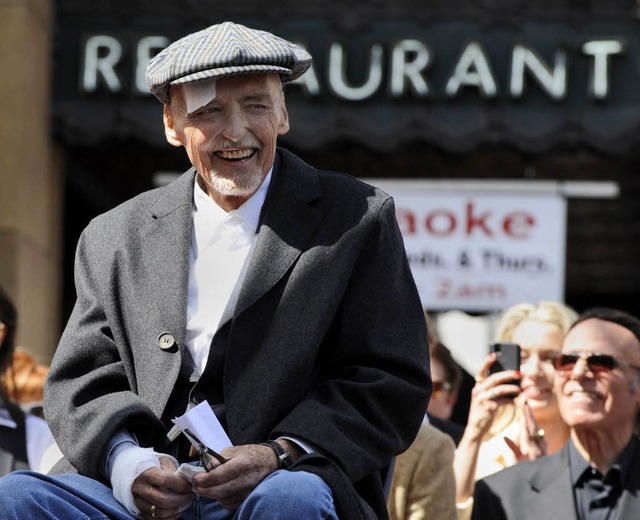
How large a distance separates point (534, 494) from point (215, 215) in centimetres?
172

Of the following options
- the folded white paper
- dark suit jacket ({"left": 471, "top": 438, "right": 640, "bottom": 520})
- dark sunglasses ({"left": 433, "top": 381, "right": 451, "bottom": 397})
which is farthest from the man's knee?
dark sunglasses ({"left": 433, "top": 381, "right": 451, "bottom": 397})

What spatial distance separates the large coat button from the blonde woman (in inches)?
67.2

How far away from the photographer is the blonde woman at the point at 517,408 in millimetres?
5156

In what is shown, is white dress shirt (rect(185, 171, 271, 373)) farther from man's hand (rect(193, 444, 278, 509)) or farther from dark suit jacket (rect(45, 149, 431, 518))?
man's hand (rect(193, 444, 278, 509))

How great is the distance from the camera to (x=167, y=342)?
11.9ft

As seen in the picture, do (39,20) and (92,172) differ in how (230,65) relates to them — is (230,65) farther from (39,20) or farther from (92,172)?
(92,172)

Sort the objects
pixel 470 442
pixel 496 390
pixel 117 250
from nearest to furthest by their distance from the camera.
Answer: pixel 117 250, pixel 496 390, pixel 470 442

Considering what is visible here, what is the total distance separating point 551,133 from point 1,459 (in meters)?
5.85

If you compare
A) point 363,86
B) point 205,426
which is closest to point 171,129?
point 205,426

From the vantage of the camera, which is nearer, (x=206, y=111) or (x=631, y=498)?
(x=206, y=111)

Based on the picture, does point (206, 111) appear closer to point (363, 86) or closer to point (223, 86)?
point (223, 86)

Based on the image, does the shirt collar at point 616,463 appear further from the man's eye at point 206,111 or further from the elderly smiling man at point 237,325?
the man's eye at point 206,111

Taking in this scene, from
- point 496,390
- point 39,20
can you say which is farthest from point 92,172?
point 496,390

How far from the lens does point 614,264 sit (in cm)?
1258
